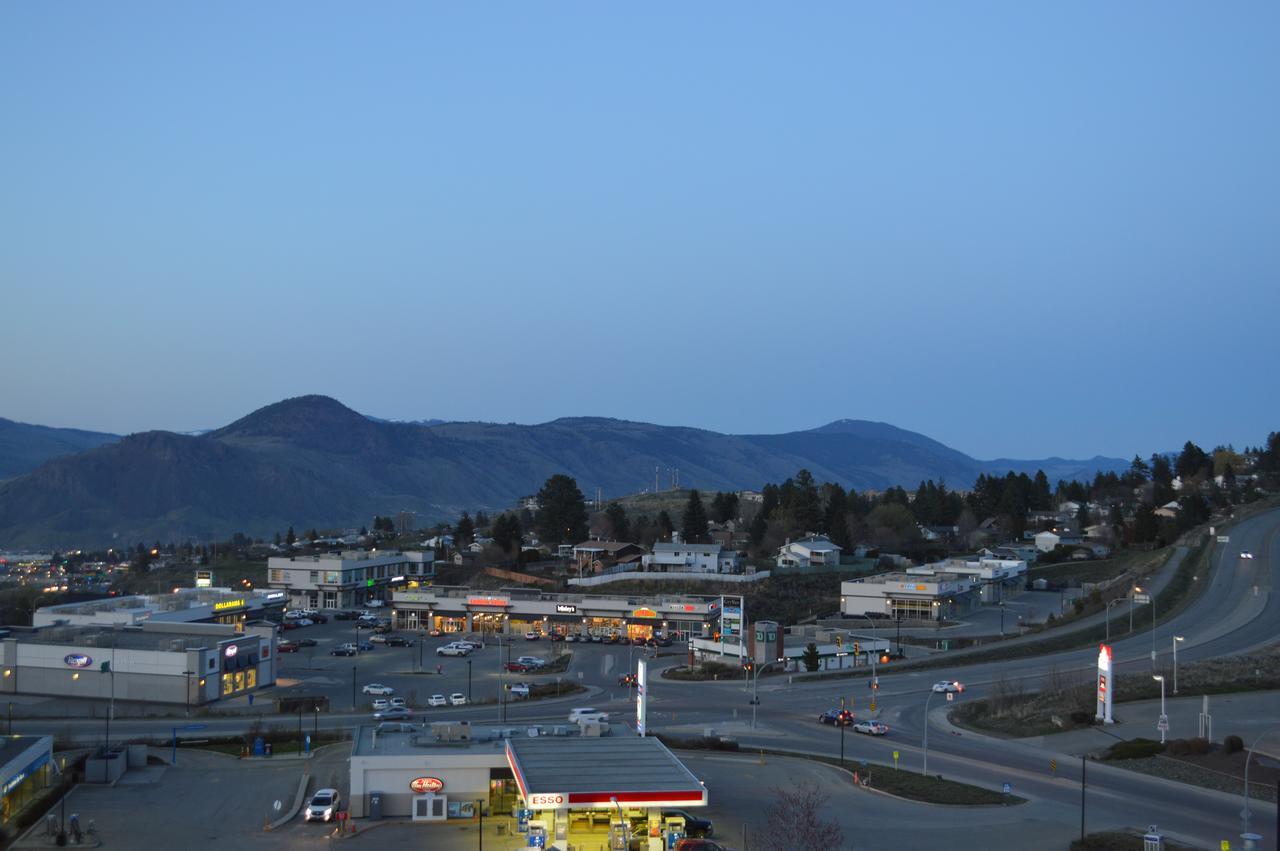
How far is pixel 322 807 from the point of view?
3341 centimetres

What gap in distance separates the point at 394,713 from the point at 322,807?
55.3ft

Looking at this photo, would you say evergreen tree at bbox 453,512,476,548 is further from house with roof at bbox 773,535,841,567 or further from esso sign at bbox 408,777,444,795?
esso sign at bbox 408,777,444,795

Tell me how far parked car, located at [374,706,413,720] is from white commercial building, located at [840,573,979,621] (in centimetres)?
4034

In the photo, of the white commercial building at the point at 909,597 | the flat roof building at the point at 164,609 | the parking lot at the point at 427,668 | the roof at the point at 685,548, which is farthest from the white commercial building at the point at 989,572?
the flat roof building at the point at 164,609

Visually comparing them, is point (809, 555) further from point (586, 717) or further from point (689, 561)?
point (586, 717)

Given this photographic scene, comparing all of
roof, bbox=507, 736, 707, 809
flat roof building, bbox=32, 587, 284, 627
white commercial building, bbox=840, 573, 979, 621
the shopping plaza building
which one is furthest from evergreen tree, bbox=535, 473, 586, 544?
roof, bbox=507, 736, 707, 809

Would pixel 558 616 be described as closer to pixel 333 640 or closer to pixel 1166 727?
pixel 333 640

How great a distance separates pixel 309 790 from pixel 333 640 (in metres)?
43.0

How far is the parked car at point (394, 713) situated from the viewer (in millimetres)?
49562

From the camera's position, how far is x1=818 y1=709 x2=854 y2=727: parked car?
1863 inches

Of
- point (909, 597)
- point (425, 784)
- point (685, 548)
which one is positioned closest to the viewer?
point (425, 784)

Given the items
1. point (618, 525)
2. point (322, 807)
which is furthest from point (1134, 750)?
point (618, 525)

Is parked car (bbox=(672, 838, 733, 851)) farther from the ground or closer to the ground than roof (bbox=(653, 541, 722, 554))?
closer to the ground

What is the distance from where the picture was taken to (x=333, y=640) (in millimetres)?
78375
